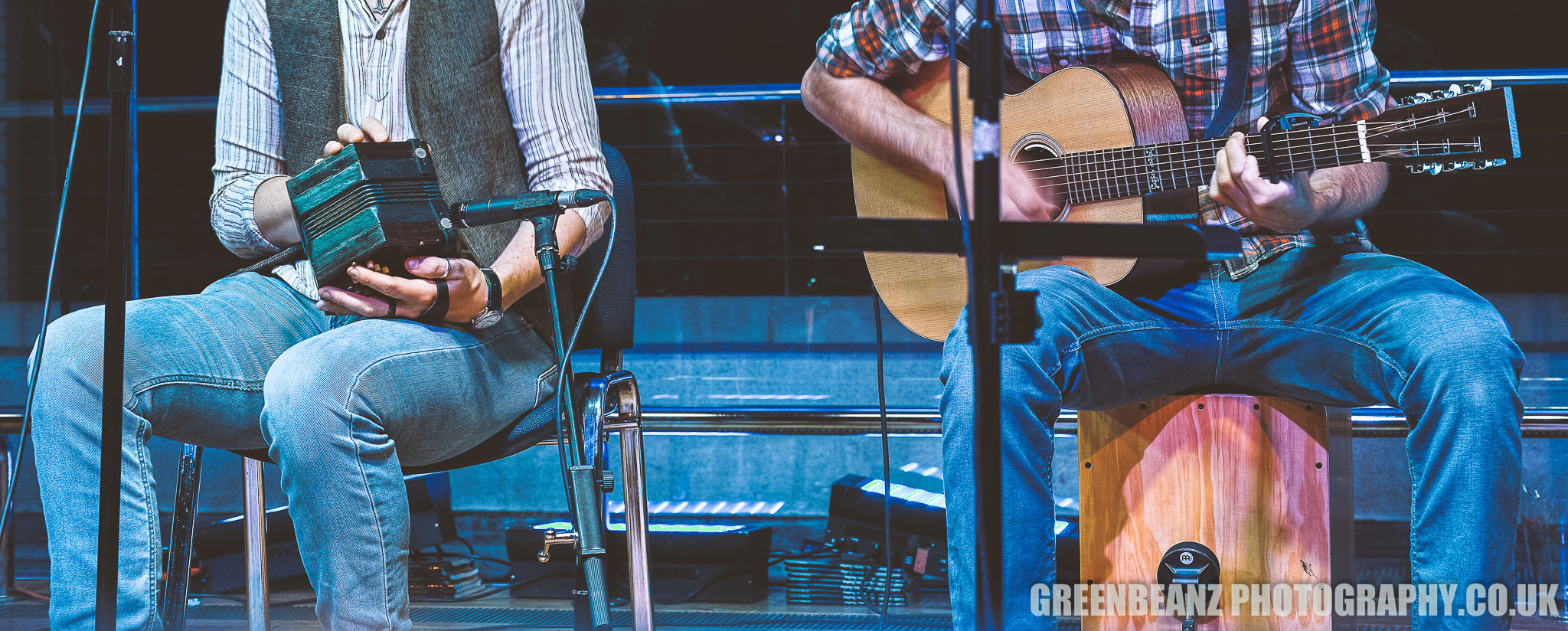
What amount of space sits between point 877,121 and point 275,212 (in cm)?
91

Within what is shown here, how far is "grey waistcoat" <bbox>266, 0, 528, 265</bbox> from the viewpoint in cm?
155

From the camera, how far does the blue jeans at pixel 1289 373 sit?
124 cm


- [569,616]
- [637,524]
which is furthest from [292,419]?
[569,616]

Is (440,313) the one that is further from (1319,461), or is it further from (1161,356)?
(1319,461)

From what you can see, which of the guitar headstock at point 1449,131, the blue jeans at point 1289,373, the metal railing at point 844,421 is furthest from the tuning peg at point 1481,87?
the metal railing at point 844,421

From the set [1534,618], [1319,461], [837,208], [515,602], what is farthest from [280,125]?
[837,208]

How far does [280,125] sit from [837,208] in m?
2.89

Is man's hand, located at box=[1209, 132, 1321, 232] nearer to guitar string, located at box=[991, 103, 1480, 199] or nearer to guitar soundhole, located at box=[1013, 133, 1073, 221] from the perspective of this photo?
guitar string, located at box=[991, 103, 1480, 199]

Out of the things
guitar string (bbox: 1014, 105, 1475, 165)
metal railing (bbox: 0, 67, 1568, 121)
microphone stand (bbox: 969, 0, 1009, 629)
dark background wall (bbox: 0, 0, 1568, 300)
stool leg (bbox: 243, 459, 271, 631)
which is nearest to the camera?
microphone stand (bbox: 969, 0, 1009, 629)

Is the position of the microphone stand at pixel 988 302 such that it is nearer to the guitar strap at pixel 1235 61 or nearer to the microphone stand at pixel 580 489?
the microphone stand at pixel 580 489

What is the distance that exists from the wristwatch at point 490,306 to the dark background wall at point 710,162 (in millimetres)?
1336

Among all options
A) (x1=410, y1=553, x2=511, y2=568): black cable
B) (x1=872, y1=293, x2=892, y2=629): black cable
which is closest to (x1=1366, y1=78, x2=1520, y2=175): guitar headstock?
(x1=872, y1=293, x2=892, y2=629): black cable

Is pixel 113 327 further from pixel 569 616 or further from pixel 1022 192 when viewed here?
pixel 569 616

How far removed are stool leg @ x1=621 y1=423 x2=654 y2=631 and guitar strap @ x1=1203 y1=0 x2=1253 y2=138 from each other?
0.92m
